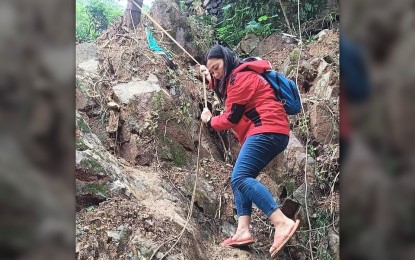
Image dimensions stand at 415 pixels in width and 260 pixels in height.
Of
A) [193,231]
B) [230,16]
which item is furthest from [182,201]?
[230,16]

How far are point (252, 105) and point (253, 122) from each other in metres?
0.09

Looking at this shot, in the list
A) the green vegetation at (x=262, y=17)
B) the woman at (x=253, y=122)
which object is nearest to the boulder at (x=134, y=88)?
the woman at (x=253, y=122)

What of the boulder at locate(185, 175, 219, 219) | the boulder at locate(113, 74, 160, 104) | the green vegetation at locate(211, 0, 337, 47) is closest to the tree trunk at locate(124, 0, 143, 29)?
the boulder at locate(113, 74, 160, 104)

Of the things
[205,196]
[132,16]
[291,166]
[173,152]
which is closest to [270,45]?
[132,16]

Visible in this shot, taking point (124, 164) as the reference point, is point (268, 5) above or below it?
above

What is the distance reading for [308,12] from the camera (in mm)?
4770

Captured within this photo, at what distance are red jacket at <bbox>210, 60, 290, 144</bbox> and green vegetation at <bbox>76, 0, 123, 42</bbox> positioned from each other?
2.54 m

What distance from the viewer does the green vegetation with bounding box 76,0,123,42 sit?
4.62m

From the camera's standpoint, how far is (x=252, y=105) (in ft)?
7.73

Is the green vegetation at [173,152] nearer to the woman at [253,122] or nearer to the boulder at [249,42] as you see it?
the woman at [253,122]

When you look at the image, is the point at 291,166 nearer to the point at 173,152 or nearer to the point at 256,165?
the point at 173,152
